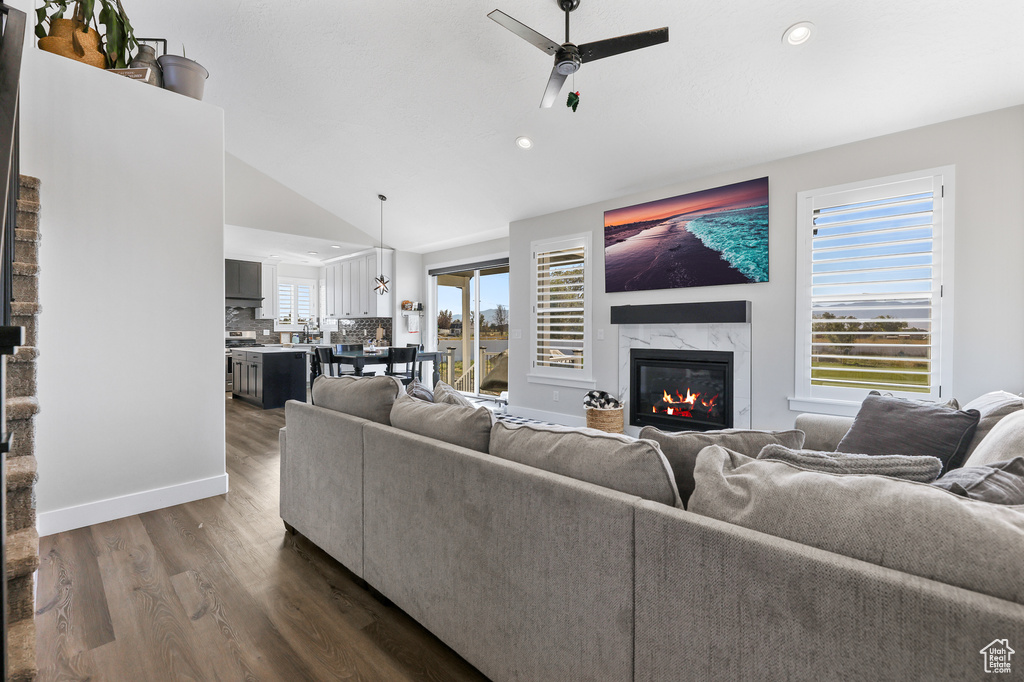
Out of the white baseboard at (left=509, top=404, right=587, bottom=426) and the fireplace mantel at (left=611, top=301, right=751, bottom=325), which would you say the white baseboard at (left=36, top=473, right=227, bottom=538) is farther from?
the fireplace mantel at (left=611, top=301, right=751, bottom=325)

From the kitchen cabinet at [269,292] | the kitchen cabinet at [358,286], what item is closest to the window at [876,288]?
the kitchen cabinet at [358,286]

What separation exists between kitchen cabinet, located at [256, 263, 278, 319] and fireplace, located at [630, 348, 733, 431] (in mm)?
7295

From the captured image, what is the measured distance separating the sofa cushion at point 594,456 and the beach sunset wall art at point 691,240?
10.7ft

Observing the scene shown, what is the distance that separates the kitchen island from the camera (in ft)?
19.6

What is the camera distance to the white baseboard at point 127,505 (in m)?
2.50

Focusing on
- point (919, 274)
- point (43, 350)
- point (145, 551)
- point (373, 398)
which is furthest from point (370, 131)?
point (919, 274)

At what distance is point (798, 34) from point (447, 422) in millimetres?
2959

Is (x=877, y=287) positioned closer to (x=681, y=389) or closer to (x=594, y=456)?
(x=681, y=389)

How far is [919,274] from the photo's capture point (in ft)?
10.5

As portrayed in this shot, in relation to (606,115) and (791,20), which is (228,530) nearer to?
(606,115)

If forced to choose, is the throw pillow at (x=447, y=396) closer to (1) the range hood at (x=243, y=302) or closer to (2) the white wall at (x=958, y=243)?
(2) the white wall at (x=958, y=243)

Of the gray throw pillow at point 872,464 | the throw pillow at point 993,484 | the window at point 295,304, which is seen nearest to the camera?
the throw pillow at point 993,484

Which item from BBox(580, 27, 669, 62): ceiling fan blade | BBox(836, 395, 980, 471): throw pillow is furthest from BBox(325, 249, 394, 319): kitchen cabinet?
BBox(836, 395, 980, 471): throw pillow

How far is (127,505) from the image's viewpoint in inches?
108
